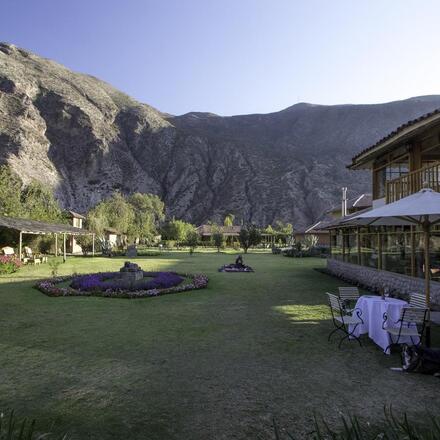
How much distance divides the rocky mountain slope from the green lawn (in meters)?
78.1

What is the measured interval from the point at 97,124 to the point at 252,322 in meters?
104

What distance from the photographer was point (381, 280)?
42.2 feet

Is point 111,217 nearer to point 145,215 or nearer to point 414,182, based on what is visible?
point 145,215

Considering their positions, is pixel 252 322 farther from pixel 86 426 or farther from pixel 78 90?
pixel 78 90

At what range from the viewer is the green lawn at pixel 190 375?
3.90 metres

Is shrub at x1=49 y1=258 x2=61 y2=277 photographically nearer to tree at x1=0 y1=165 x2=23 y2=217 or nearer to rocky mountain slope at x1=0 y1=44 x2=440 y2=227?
tree at x1=0 y1=165 x2=23 y2=217

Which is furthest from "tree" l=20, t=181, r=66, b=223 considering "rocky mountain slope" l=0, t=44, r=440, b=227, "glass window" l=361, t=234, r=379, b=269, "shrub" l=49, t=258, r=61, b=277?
"rocky mountain slope" l=0, t=44, r=440, b=227

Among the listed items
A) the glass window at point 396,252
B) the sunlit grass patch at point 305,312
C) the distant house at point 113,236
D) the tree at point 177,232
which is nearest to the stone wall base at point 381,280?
the glass window at point 396,252

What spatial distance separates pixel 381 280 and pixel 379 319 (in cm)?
690

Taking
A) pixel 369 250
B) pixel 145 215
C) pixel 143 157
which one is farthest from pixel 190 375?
pixel 143 157

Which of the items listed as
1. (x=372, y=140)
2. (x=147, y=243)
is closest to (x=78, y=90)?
(x=147, y=243)

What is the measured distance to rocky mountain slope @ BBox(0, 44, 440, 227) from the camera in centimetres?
8700

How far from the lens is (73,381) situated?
4.87 metres

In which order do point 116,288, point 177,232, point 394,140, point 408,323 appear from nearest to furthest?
1. point 408,323
2. point 394,140
3. point 116,288
4. point 177,232
